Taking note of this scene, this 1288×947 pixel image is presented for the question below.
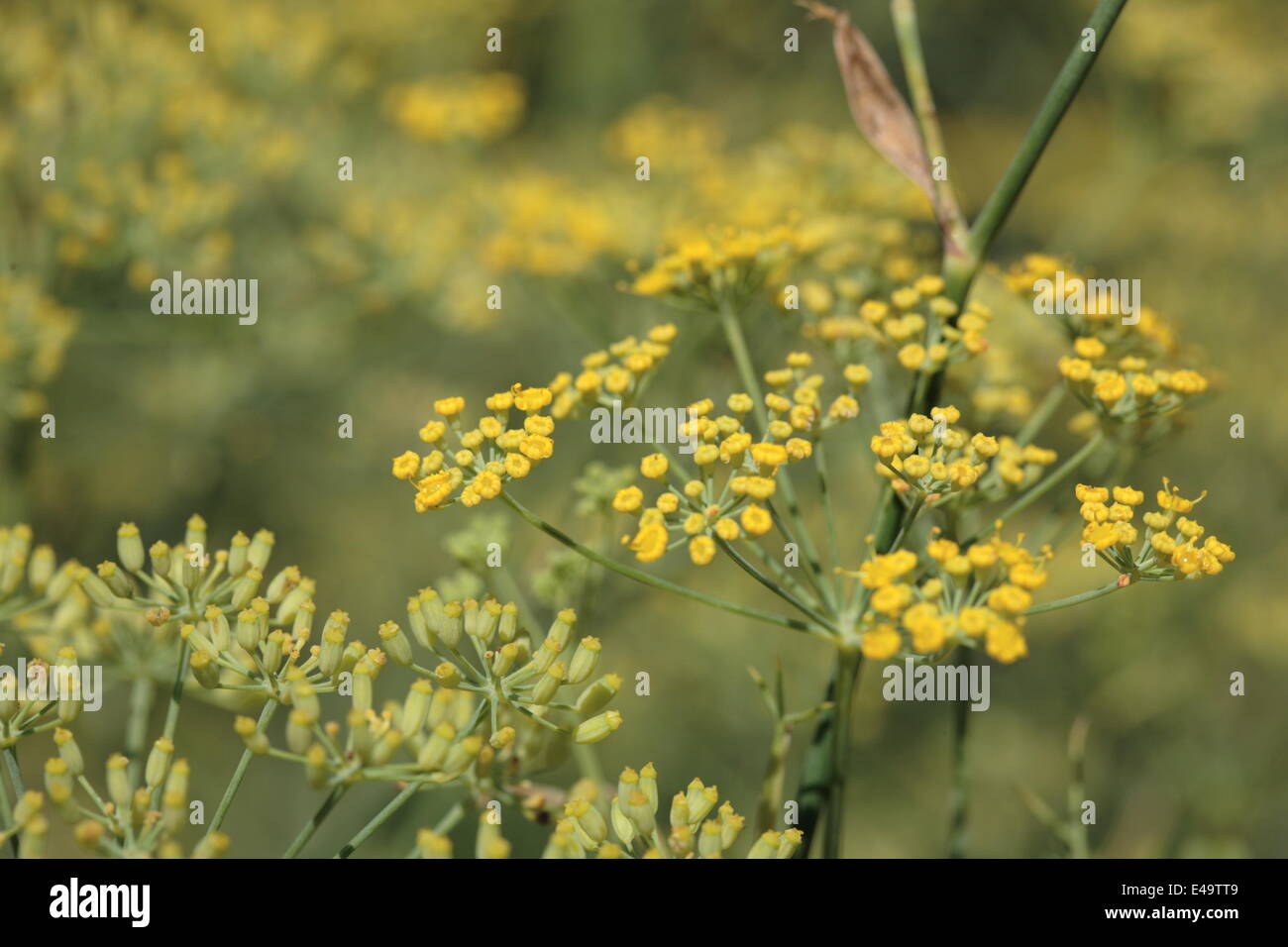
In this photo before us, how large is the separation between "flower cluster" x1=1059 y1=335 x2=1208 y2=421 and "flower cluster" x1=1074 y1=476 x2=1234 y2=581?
0.32 meters

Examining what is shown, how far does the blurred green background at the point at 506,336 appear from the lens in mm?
3535

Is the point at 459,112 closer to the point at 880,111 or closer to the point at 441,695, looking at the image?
the point at 880,111

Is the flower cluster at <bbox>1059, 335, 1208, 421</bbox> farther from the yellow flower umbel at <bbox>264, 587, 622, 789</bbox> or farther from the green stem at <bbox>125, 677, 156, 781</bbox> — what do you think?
the green stem at <bbox>125, 677, 156, 781</bbox>

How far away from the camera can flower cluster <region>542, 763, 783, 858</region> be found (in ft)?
5.48

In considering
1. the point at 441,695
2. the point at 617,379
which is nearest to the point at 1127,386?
the point at 617,379

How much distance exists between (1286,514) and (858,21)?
4.71 m

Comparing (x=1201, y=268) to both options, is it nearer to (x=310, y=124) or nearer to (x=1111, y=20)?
(x=1111, y=20)

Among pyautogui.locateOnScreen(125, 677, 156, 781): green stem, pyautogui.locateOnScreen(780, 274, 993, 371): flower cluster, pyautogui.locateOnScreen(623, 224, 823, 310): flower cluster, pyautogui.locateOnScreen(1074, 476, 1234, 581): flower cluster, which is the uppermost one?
pyautogui.locateOnScreen(623, 224, 823, 310): flower cluster

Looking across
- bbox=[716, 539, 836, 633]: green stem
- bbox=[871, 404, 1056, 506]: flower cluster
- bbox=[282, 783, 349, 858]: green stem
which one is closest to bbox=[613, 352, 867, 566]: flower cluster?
bbox=[716, 539, 836, 633]: green stem

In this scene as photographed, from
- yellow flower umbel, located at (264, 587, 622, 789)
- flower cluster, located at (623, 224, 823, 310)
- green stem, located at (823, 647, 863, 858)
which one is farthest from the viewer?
flower cluster, located at (623, 224, 823, 310)

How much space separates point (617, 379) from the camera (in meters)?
2.18

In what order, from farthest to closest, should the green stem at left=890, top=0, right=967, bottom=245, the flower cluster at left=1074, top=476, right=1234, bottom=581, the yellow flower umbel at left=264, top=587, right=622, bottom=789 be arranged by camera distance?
the green stem at left=890, top=0, right=967, bottom=245
the flower cluster at left=1074, top=476, right=1234, bottom=581
the yellow flower umbel at left=264, top=587, right=622, bottom=789

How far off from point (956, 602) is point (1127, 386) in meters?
0.84

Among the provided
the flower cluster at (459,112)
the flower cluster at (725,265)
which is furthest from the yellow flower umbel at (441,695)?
the flower cluster at (459,112)
